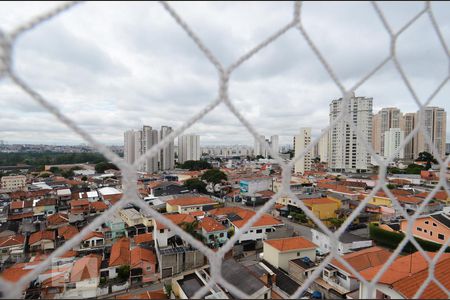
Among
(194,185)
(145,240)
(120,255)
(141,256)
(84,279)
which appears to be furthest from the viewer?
(194,185)

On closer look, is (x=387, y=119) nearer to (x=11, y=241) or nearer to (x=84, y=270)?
(x=84, y=270)

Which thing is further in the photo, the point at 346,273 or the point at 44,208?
the point at 44,208

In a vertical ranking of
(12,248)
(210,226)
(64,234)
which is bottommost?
(12,248)

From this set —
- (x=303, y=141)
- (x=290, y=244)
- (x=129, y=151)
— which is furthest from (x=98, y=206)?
(x=303, y=141)

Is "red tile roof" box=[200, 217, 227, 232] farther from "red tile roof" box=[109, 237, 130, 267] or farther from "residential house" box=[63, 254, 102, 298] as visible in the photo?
"residential house" box=[63, 254, 102, 298]

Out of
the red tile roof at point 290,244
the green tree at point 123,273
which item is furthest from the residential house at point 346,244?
the green tree at point 123,273

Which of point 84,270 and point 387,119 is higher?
point 387,119

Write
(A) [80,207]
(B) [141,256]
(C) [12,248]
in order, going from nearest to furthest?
1. (B) [141,256]
2. (C) [12,248]
3. (A) [80,207]
